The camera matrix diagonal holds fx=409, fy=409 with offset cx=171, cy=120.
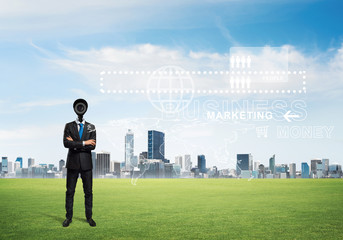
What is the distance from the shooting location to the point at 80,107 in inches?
509

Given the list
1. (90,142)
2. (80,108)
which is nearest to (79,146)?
(90,142)

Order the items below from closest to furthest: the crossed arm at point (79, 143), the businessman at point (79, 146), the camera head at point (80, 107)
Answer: the crossed arm at point (79, 143) < the businessman at point (79, 146) < the camera head at point (80, 107)

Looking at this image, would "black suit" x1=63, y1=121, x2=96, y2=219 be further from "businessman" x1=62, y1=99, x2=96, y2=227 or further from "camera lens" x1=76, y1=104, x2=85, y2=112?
"camera lens" x1=76, y1=104, x2=85, y2=112

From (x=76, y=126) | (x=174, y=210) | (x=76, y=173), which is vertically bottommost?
(x=174, y=210)

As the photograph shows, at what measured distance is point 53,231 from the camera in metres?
13.0

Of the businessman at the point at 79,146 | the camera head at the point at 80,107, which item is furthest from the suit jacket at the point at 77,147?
the camera head at the point at 80,107

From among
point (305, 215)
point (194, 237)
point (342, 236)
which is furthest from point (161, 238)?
point (305, 215)

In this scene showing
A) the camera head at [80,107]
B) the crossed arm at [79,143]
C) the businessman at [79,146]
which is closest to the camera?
the crossed arm at [79,143]

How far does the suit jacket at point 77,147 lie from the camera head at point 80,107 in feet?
1.19

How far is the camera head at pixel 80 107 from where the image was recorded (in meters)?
12.9

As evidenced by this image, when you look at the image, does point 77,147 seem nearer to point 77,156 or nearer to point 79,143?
point 79,143

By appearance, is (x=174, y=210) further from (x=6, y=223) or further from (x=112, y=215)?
(x=6, y=223)

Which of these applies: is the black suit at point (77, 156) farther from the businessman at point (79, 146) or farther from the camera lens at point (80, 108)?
the camera lens at point (80, 108)

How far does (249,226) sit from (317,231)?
222 centimetres
